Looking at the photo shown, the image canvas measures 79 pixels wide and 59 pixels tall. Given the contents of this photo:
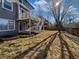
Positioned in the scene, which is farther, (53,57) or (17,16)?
(17,16)

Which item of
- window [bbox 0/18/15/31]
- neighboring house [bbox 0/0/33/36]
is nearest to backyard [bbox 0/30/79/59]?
window [bbox 0/18/15/31]

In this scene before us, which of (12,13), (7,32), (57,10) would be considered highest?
(57,10)

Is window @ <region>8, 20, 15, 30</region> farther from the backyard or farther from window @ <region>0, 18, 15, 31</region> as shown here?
the backyard

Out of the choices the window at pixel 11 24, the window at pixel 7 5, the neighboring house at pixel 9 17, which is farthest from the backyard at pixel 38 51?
the window at pixel 11 24

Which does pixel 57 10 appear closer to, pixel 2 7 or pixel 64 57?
pixel 2 7

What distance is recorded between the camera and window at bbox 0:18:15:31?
14.9 metres

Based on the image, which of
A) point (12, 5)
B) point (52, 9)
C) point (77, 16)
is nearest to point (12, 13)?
point (12, 5)

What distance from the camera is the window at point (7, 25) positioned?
14884 millimetres

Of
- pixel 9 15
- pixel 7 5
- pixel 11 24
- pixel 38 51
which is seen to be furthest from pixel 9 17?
pixel 38 51

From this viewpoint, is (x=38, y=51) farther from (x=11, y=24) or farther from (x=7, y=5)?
(x=11, y=24)

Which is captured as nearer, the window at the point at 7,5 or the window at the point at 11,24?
the window at the point at 7,5

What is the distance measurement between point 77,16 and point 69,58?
5167 cm

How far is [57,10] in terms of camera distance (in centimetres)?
4091

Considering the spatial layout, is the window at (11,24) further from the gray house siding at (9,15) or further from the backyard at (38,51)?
the backyard at (38,51)
